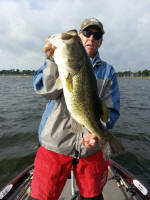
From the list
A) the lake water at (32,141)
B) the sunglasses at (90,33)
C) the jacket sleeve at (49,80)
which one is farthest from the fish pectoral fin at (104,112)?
the lake water at (32,141)

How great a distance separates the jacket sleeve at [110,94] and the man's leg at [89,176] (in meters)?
0.71

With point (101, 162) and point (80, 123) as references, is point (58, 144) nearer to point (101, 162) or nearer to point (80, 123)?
point (80, 123)

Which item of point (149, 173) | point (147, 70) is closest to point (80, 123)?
point (149, 173)

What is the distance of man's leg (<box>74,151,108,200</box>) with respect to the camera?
308 cm

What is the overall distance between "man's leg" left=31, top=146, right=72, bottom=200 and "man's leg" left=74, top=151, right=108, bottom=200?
25cm

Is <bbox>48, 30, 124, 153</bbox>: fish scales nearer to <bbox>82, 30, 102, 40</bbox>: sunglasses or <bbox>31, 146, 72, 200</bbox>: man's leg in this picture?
<bbox>31, 146, 72, 200</bbox>: man's leg

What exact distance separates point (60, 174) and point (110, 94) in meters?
1.67

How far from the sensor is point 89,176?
10.1 ft

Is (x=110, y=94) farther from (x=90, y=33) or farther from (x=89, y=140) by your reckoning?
(x=90, y=33)

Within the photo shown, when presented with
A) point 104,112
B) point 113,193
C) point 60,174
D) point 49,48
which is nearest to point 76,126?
point 104,112

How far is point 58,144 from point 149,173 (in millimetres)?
5389

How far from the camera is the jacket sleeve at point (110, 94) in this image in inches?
123

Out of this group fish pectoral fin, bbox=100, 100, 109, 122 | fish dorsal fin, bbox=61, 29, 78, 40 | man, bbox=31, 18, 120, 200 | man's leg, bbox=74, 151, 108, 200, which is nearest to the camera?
fish dorsal fin, bbox=61, 29, 78, 40

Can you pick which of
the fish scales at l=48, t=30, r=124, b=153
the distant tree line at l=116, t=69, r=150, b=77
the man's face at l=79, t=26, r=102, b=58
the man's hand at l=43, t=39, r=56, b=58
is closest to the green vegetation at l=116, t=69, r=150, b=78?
the distant tree line at l=116, t=69, r=150, b=77
